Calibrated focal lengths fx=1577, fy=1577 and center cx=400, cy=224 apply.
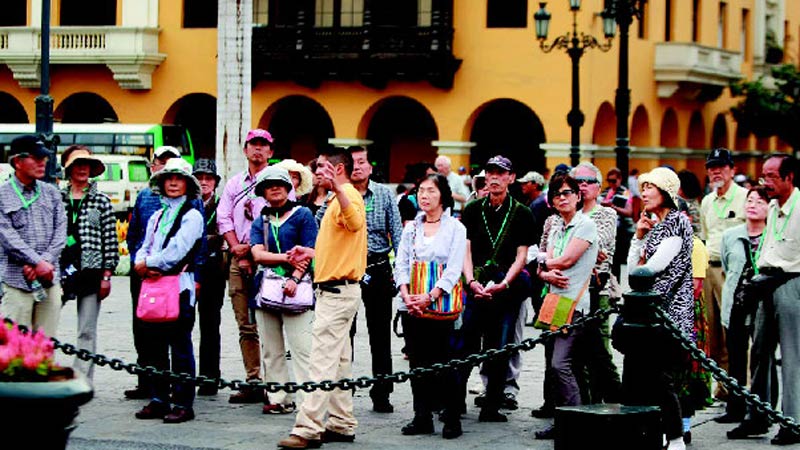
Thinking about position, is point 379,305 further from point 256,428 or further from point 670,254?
point 670,254

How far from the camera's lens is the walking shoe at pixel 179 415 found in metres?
11.3

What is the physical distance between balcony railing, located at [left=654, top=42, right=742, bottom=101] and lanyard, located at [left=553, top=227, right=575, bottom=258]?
112 ft

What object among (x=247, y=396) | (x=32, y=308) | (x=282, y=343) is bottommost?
(x=247, y=396)

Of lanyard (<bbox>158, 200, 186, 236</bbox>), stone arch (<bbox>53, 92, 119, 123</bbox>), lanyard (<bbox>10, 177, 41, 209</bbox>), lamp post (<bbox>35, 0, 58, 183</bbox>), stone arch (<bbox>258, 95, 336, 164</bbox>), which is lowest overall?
lanyard (<bbox>158, 200, 186, 236</bbox>)

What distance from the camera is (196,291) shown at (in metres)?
12.5

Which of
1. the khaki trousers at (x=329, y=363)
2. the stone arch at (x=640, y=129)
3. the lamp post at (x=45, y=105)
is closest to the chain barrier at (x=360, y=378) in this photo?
the khaki trousers at (x=329, y=363)

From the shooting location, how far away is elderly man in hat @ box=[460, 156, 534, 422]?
1188 cm

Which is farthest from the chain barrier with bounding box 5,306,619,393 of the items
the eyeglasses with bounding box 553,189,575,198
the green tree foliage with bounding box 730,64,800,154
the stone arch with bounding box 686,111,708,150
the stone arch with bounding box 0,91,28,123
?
the stone arch with bounding box 686,111,708,150

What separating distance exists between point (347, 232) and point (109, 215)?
8.02ft

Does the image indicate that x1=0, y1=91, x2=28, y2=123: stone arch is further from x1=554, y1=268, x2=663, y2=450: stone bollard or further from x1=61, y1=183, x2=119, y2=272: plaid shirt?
x1=554, y1=268, x2=663, y2=450: stone bollard

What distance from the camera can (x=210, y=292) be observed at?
12914mm

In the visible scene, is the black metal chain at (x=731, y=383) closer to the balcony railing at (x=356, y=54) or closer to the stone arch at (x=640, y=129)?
the balcony railing at (x=356, y=54)

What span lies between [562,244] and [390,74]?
3087cm

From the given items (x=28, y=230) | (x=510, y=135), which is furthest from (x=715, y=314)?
(x=510, y=135)
